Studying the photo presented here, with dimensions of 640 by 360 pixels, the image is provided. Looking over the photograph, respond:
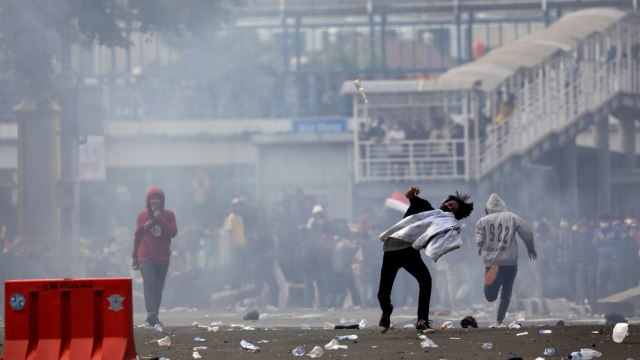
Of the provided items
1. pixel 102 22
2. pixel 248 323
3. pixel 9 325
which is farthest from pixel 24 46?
pixel 9 325

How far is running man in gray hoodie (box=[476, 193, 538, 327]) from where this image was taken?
1628cm

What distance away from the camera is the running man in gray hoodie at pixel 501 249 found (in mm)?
16281

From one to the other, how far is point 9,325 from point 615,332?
4.83 metres

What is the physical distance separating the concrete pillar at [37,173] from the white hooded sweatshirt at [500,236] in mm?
9364

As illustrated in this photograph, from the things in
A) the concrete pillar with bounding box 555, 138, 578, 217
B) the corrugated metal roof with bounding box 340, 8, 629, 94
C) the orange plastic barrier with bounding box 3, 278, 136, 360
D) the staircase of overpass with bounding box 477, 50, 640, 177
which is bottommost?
the orange plastic barrier with bounding box 3, 278, 136, 360

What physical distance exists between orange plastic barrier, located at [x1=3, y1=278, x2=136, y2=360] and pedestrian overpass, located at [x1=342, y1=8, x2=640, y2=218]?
1724 centimetres

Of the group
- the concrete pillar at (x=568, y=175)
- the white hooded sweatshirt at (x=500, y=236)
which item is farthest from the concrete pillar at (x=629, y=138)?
the white hooded sweatshirt at (x=500, y=236)

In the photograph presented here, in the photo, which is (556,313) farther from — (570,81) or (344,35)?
(344,35)

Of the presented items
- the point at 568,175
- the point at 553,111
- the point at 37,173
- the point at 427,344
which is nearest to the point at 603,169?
the point at 568,175

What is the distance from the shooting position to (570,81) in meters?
28.8

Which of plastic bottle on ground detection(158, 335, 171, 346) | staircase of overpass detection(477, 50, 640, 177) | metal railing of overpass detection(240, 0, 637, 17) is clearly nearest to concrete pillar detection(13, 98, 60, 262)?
staircase of overpass detection(477, 50, 640, 177)

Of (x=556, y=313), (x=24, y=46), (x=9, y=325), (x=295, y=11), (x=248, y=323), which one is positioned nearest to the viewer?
(x=9, y=325)

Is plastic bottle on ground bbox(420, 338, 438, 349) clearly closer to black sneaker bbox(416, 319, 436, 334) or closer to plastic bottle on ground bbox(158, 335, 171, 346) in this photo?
black sneaker bbox(416, 319, 436, 334)

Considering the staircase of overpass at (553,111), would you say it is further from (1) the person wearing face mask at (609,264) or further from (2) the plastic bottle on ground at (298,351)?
(2) the plastic bottle on ground at (298,351)
